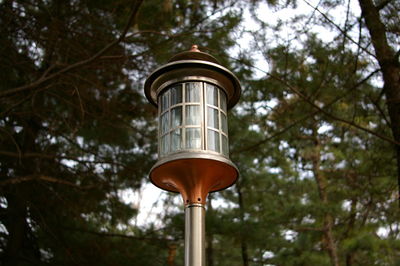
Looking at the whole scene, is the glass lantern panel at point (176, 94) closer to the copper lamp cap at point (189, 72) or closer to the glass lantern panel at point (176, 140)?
the copper lamp cap at point (189, 72)

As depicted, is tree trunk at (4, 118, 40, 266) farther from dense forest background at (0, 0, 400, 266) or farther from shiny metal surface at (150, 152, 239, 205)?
shiny metal surface at (150, 152, 239, 205)

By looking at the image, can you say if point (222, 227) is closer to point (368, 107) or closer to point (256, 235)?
point (256, 235)

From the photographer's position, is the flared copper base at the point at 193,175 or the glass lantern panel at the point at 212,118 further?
the glass lantern panel at the point at 212,118

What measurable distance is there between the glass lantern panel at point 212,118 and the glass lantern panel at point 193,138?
0.08m

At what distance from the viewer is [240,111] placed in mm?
6316

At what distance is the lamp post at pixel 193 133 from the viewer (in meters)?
1.86

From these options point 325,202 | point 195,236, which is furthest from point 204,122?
point 325,202

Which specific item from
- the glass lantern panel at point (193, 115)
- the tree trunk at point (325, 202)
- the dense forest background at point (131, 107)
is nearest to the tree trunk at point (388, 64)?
the dense forest background at point (131, 107)

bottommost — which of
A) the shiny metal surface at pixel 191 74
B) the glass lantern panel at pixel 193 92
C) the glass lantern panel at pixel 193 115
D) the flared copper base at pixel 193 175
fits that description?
the flared copper base at pixel 193 175

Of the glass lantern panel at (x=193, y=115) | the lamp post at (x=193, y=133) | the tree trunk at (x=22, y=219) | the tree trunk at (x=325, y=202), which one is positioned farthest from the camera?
the tree trunk at (x=325, y=202)

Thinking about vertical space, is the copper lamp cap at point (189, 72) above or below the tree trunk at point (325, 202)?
below

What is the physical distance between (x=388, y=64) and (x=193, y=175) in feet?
8.66

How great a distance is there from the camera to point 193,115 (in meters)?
1.99

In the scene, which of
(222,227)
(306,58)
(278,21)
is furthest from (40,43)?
(222,227)
